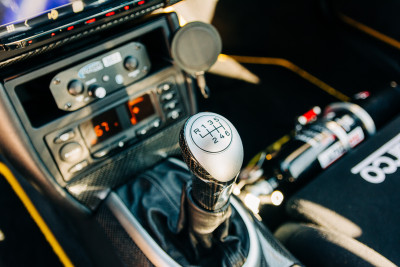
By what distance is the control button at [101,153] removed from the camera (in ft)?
2.72

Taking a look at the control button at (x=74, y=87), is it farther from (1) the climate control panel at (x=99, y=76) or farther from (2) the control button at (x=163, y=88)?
(2) the control button at (x=163, y=88)

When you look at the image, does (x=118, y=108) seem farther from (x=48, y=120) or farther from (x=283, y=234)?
(x=283, y=234)

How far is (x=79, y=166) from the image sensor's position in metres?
0.81

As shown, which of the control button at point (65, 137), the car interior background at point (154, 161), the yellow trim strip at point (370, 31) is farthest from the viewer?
the yellow trim strip at point (370, 31)

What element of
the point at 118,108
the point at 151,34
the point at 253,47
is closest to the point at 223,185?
the point at 118,108

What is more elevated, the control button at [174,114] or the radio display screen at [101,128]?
the radio display screen at [101,128]

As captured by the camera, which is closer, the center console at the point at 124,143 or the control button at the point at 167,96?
the center console at the point at 124,143

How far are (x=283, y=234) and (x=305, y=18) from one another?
1.18 m

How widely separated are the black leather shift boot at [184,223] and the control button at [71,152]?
0.14m

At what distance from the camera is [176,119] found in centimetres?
94

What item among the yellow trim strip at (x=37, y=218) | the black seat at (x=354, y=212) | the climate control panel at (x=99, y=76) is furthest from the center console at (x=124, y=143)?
the yellow trim strip at (x=37, y=218)

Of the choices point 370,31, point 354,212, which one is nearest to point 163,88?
point 354,212

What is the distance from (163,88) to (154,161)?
20 centimetres

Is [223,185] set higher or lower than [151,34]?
lower
